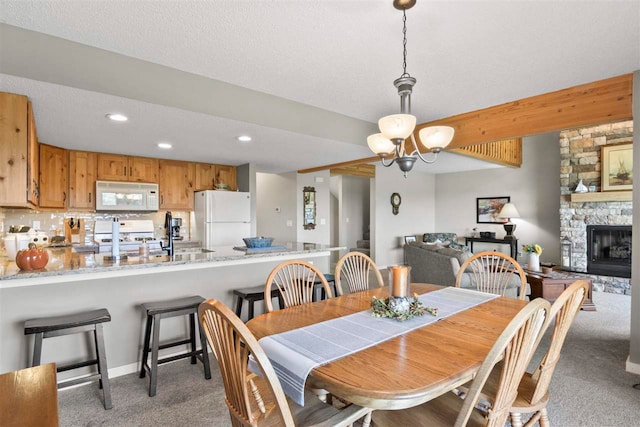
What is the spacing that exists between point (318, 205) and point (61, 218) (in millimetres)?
4119

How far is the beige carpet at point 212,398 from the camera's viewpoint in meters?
2.00

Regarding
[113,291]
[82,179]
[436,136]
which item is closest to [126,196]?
[82,179]

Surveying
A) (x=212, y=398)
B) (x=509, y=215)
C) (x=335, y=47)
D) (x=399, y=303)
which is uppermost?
(x=335, y=47)

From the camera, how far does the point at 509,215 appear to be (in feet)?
21.4

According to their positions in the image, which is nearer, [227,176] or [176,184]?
[176,184]

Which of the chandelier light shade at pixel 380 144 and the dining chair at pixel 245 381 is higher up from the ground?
the chandelier light shade at pixel 380 144

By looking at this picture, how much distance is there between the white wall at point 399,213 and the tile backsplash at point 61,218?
3884 mm

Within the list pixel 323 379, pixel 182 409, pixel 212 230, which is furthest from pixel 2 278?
pixel 212 230

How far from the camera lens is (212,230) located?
187 inches

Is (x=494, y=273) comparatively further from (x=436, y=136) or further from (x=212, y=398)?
(x=212, y=398)

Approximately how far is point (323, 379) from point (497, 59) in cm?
247

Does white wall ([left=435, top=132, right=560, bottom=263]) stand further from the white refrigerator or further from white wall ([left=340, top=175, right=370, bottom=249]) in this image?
the white refrigerator

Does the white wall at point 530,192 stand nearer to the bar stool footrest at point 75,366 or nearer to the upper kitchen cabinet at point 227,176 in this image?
the upper kitchen cabinet at point 227,176

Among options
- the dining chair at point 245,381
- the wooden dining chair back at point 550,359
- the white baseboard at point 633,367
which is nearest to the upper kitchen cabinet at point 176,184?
the dining chair at point 245,381
